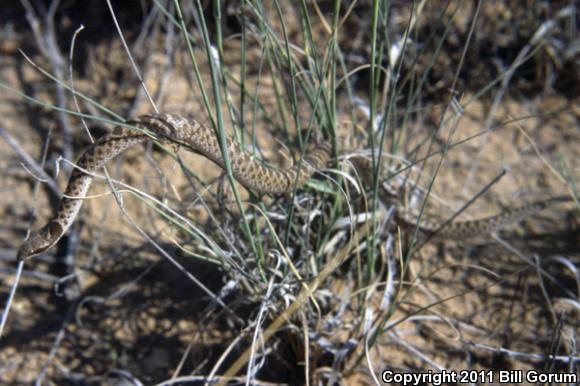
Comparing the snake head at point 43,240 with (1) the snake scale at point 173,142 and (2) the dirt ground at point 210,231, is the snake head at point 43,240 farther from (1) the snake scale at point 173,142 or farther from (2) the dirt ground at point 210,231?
(2) the dirt ground at point 210,231

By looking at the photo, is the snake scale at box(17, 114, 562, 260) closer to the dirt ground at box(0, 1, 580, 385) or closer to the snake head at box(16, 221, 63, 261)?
the snake head at box(16, 221, 63, 261)

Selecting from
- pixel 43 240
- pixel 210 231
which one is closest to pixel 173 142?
pixel 210 231

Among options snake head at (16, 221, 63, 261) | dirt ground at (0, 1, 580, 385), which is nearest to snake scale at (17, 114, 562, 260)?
snake head at (16, 221, 63, 261)

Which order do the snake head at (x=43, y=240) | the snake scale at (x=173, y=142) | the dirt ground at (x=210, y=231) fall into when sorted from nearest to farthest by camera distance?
the snake scale at (x=173, y=142), the snake head at (x=43, y=240), the dirt ground at (x=210, y=231)

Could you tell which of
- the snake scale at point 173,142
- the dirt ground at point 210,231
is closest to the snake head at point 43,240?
the snake scale at point 173,142

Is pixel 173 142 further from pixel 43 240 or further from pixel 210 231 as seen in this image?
pixel 43 240
